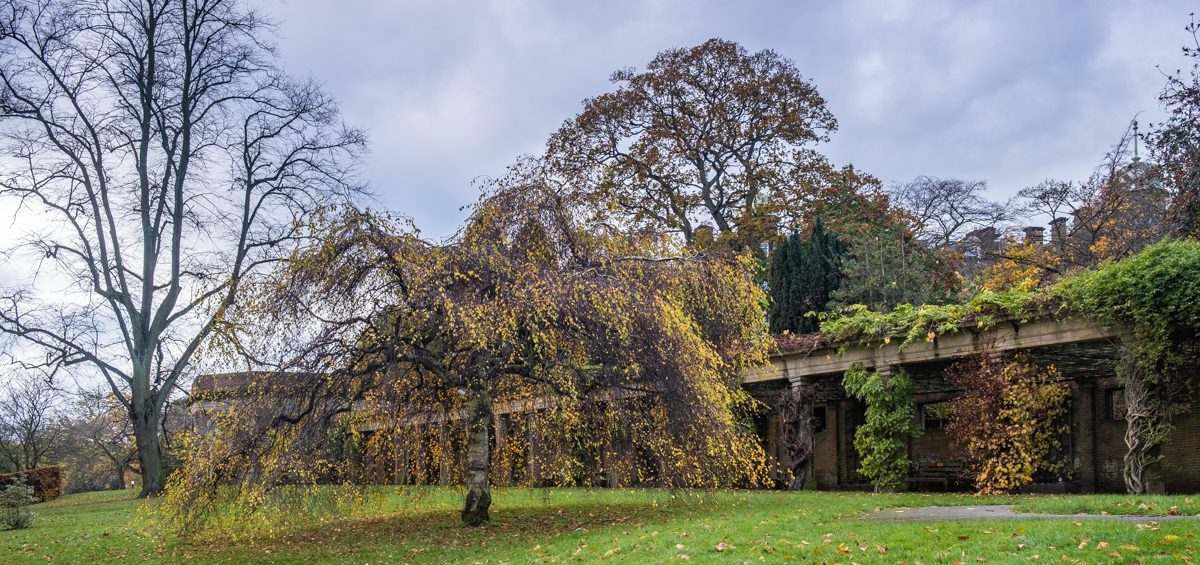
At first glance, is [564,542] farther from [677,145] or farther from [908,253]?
[677,145]

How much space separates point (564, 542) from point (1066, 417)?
11705 mm

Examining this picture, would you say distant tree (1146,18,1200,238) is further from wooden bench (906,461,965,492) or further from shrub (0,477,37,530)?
shrub (0,477,37,530)

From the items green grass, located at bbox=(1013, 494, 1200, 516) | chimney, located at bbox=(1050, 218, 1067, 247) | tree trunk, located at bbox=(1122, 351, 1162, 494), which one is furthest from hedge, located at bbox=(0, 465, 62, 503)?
chimney, located at bbox=(1050, 218, 1067, 247)

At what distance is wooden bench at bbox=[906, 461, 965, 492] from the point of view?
19125 mm

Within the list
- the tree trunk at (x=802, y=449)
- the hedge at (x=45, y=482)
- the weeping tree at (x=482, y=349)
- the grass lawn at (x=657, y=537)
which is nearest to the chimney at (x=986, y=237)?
the tree trunk at (x=802, y=449)

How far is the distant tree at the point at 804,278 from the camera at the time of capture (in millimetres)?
24594

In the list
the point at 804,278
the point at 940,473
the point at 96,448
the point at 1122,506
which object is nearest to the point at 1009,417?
the point at 940,473

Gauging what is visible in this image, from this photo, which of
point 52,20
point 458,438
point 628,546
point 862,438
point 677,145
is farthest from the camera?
point 677,145

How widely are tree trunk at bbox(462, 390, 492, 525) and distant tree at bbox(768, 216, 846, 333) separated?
13.4 meters

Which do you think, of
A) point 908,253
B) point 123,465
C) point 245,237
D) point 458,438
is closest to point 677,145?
point 908,253

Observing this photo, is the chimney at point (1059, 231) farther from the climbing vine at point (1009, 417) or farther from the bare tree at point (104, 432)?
the bare tree at point (104, 432)

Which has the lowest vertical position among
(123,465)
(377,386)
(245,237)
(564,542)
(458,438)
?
(123,465)

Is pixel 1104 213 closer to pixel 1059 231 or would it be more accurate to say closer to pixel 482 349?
pixel 1059 231

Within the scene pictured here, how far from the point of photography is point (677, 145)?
3003cm
